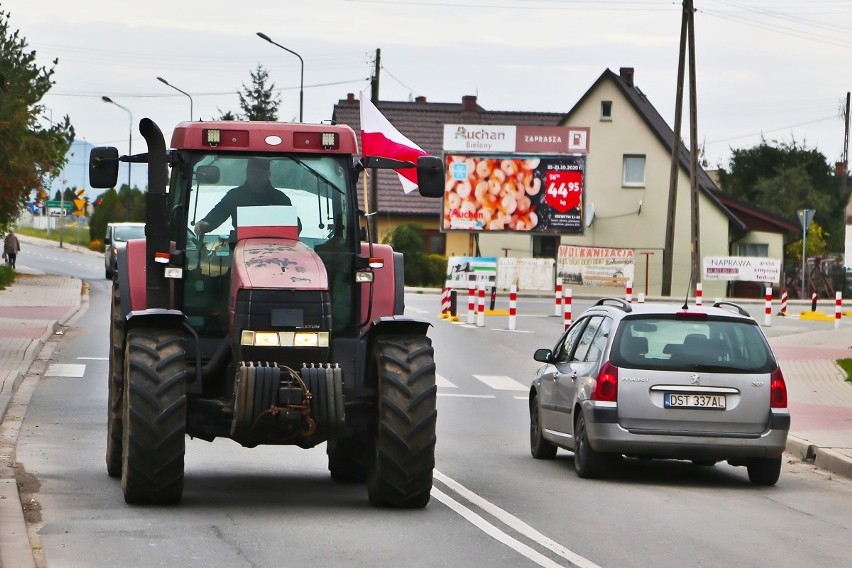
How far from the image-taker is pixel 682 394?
1267 centimetres

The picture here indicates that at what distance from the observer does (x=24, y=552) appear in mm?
8148

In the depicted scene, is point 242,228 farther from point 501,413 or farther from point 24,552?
point 501,413

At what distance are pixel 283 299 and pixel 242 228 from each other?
3.76 ft

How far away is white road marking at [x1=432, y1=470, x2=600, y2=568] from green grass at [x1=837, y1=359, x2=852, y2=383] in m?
13.0

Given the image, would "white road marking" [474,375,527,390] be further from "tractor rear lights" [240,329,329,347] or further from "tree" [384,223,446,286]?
"tree" [384,223,446,286]

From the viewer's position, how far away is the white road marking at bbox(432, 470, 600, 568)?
8.70 meters

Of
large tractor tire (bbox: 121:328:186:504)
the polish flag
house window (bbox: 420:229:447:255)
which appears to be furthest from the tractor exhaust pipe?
house window (bbox: 420:229:447:255)

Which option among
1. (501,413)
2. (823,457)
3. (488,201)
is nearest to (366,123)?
(501,413)

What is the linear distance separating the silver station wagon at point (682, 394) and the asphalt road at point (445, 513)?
32 centimetres

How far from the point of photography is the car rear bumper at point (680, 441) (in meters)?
12.6

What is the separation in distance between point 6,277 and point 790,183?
164 feet

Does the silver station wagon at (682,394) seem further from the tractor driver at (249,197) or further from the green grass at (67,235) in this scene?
the green grass at (67,235)

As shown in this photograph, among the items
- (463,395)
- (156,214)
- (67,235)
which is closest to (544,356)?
(156,214)

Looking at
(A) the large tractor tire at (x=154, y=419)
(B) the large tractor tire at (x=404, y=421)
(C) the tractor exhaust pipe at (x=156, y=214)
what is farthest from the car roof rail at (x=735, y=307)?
(A) the large tractor tire at (x=154, y=419)
